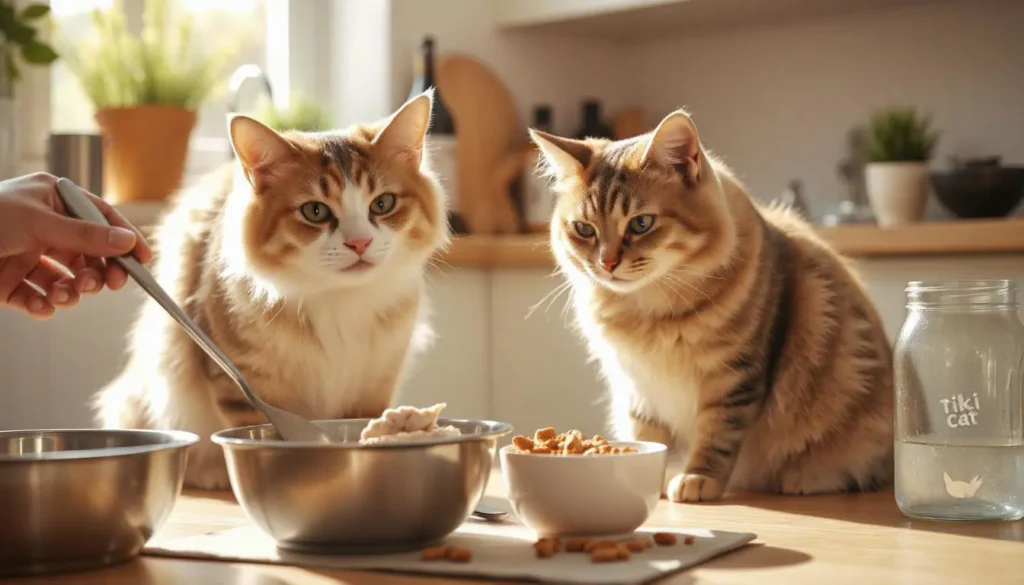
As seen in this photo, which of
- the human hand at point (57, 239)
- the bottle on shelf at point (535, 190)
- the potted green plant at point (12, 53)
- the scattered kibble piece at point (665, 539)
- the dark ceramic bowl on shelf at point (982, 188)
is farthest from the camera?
the bottle on shelf at point (535, 190)

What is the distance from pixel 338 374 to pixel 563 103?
2.28 m

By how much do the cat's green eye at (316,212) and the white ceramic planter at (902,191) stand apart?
1914mm

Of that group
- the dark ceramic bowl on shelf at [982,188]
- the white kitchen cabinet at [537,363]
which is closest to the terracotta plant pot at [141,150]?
the white kitchen cabinet at [537,363]

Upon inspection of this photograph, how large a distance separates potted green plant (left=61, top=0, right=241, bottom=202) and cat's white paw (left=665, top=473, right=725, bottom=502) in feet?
6.35

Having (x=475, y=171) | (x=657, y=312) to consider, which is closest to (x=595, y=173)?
(x=657, y=312)

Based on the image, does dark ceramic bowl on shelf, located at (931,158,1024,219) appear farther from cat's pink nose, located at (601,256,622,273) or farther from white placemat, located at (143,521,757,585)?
white placemat, located at (143,521,757,585)

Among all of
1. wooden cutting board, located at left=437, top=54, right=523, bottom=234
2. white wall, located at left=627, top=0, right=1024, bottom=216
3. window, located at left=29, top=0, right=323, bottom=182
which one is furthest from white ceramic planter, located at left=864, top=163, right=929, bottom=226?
window, located at left=29, top=0, right=323, bottom=182

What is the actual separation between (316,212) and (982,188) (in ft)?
6.19

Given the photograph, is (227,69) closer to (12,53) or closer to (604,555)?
(12,53)

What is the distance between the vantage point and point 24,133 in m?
3.08

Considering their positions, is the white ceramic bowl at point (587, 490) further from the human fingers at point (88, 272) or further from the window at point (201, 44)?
the window at point (201, 44)

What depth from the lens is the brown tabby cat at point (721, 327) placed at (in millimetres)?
1581

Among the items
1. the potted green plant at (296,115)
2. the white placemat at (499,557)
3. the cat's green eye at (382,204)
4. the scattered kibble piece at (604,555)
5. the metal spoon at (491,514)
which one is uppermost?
the potted green plant at (296,115)

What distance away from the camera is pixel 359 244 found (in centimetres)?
147
